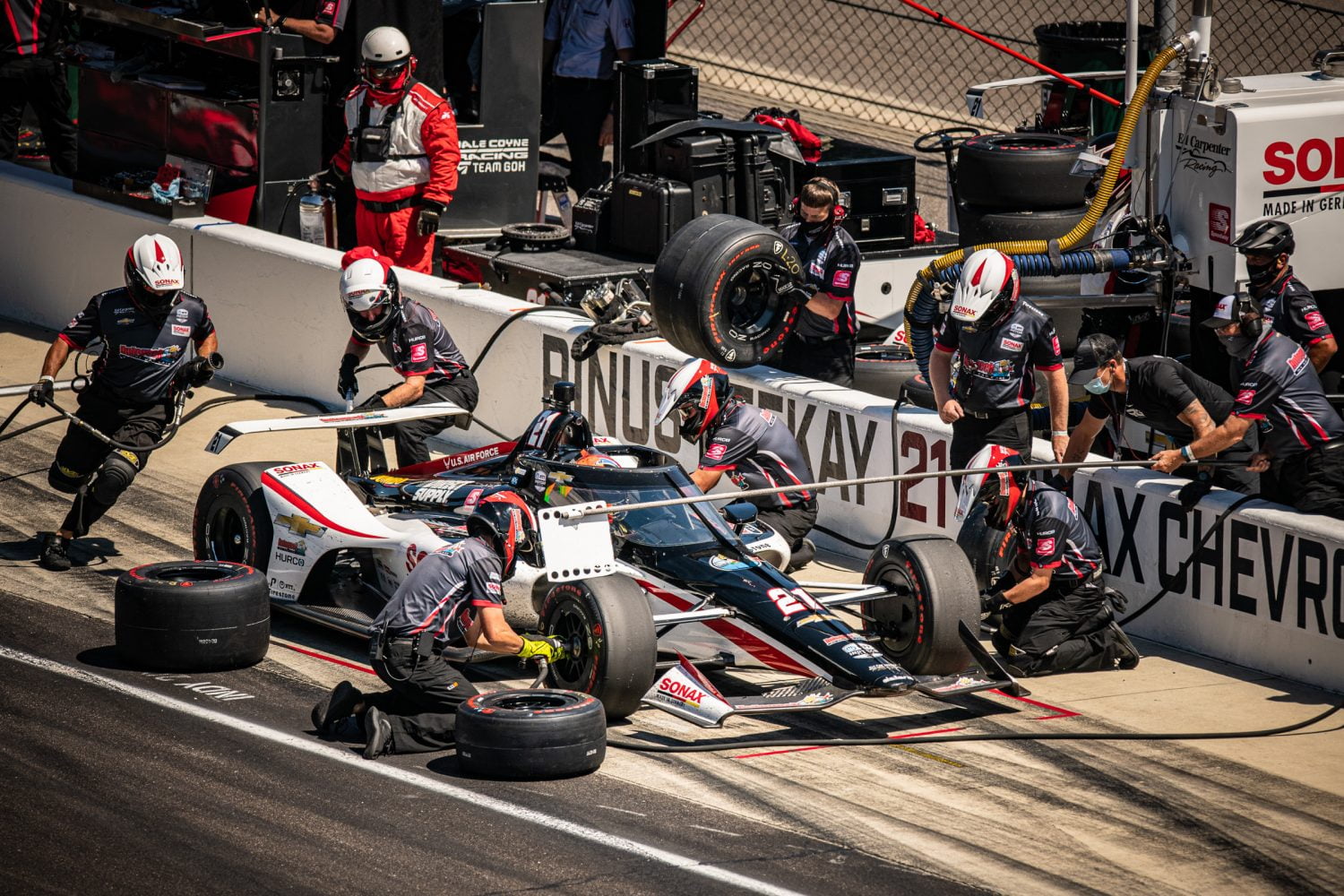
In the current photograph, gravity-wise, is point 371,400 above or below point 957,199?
below

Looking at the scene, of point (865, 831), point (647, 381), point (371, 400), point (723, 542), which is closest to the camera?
point (865, 831)

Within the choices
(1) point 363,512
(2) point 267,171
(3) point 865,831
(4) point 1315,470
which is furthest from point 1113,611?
(2) point 267,171

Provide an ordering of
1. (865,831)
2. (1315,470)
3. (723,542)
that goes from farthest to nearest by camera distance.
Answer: (1315,470) < (723,542) < (865,831)

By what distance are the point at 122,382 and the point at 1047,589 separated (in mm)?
5374

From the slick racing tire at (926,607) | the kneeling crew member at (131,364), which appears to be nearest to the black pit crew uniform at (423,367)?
the kneeling crew member at (131,364)

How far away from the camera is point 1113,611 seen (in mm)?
10477

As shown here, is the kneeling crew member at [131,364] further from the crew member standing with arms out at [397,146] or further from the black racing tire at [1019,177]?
the black racing tire at [1019,177]

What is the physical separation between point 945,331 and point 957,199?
3.36 meters

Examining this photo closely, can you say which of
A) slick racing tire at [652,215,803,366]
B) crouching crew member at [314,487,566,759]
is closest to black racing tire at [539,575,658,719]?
crouching crew member at [314,487,566,759]

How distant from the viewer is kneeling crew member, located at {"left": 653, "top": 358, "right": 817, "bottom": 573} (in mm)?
10750

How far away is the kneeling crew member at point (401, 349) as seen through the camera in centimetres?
1136

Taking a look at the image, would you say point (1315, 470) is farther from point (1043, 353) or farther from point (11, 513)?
point (11, 513)

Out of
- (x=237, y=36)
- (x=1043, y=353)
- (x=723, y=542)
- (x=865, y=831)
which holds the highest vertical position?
(x=237, y=36)

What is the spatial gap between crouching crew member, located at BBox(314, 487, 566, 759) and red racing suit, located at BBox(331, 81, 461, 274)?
6352mm
